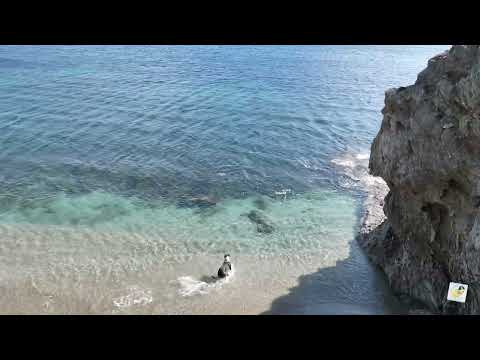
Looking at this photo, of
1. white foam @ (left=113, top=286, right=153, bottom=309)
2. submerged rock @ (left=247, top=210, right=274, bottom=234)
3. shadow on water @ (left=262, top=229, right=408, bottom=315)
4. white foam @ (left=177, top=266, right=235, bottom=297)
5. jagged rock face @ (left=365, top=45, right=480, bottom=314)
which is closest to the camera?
jagged rock face @ (left=365, top=45, right=480, bottom=314)

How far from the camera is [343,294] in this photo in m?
24.1

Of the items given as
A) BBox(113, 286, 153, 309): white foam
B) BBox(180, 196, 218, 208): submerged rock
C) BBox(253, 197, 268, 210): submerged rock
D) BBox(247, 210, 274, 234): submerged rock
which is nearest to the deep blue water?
BBox(180, 196, 218, 208): submerged rock

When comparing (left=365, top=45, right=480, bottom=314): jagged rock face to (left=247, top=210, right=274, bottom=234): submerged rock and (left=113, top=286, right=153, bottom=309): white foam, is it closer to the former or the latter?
(left=247, top=210, right=274, bottom=234): submerged rock

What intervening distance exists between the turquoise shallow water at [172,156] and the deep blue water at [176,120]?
181mm

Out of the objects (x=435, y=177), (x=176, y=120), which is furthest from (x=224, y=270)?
(x=176, y=120)

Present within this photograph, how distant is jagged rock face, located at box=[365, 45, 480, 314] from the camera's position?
17609 millimetres

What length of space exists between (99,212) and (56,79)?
3165 centimetres

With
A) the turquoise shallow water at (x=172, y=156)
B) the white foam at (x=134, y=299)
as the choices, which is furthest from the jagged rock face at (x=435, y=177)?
the white foam at (x=134, y=299)

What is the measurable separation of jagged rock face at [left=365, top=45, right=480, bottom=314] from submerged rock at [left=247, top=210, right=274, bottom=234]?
7.57m

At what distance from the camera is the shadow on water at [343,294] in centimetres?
2262

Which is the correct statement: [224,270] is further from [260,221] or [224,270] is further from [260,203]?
[260,203]

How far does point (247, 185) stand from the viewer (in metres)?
35.3

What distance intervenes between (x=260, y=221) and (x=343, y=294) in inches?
325

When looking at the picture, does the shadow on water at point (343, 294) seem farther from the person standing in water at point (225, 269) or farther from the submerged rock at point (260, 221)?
the submerged rock at point (260, 221)
